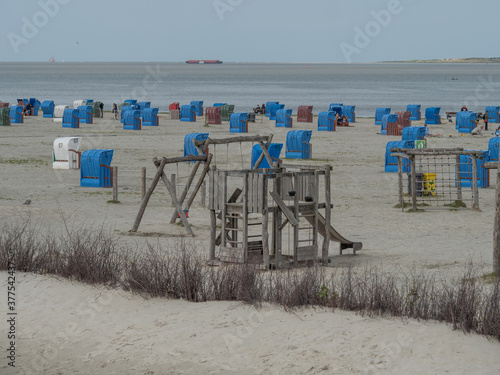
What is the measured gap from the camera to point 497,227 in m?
13.0

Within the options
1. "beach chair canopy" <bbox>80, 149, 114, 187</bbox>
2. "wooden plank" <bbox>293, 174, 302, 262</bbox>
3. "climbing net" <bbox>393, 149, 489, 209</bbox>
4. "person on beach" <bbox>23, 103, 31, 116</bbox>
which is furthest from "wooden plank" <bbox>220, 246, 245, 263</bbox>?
"person on beach" <bbox>23, 103, 31, 116</bbox>

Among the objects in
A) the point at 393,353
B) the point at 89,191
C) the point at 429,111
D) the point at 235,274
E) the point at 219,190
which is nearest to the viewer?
the point at 393,353

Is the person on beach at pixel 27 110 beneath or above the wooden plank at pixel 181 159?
above

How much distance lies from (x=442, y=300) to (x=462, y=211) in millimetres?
11378

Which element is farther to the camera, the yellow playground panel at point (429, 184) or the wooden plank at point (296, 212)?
the yellow playground panel at point (429, 184)

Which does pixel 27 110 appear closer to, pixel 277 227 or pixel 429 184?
pixel 429 184

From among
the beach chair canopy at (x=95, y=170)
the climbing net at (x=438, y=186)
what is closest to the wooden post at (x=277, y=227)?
the climbing net at (x=438, y=186)

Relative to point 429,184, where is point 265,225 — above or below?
below

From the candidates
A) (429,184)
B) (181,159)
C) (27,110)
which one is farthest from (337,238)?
(27,110)

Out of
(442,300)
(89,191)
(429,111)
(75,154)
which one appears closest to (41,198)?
(89,191)

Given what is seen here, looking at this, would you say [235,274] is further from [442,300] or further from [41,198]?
[41,198]

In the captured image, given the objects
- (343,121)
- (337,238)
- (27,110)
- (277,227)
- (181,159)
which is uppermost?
(27,110)

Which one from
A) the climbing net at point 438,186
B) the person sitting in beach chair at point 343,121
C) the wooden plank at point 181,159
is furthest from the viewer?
the person sitting in beach chair at point 343,121

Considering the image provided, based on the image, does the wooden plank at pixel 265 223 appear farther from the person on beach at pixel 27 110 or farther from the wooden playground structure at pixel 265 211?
the person on beach at pixel 27 110
